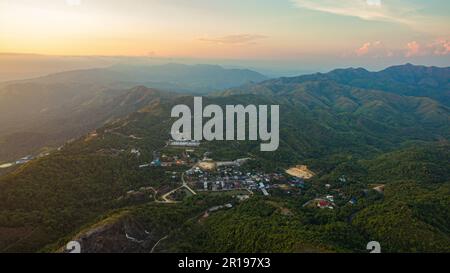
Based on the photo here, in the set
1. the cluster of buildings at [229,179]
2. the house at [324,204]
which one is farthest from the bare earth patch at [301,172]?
the house at [324,204]

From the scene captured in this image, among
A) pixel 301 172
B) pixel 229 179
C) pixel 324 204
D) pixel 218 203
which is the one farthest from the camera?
pixel 301 172

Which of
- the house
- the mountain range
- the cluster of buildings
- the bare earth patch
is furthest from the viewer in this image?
the bare earth patch

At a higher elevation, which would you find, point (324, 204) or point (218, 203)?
point (218, 203)

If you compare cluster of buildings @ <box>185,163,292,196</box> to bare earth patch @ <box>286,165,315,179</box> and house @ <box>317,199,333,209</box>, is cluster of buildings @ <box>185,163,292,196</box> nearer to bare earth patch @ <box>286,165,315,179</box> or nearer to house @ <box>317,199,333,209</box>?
bare earth patch @ <box>286,165,315,179</box>

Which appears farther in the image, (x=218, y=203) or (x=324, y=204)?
(x=324, y=204)

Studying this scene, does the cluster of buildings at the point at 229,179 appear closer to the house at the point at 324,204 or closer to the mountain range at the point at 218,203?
the mountain range at the point at 218,203

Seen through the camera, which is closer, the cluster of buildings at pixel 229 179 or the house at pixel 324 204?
the house at pixel 324 204

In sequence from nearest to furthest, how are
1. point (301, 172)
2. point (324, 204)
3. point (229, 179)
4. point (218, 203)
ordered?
1. point (218, 203)
2. point (324, 204)
3. point (229, 179)
4. point (301, 172)

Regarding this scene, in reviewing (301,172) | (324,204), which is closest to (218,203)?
(324,204)

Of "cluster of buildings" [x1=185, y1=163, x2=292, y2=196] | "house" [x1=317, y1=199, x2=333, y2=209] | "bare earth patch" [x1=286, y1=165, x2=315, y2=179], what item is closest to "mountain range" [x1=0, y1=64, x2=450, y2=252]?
"bare earth patch" [x1=286, y1=165, x2=315, y2=179]

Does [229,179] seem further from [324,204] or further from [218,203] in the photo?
[324,204]

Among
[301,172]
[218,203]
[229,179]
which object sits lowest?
[301,172]

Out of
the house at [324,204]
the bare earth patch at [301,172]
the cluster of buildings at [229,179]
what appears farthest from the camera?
the bare earth patch at [301,172]
